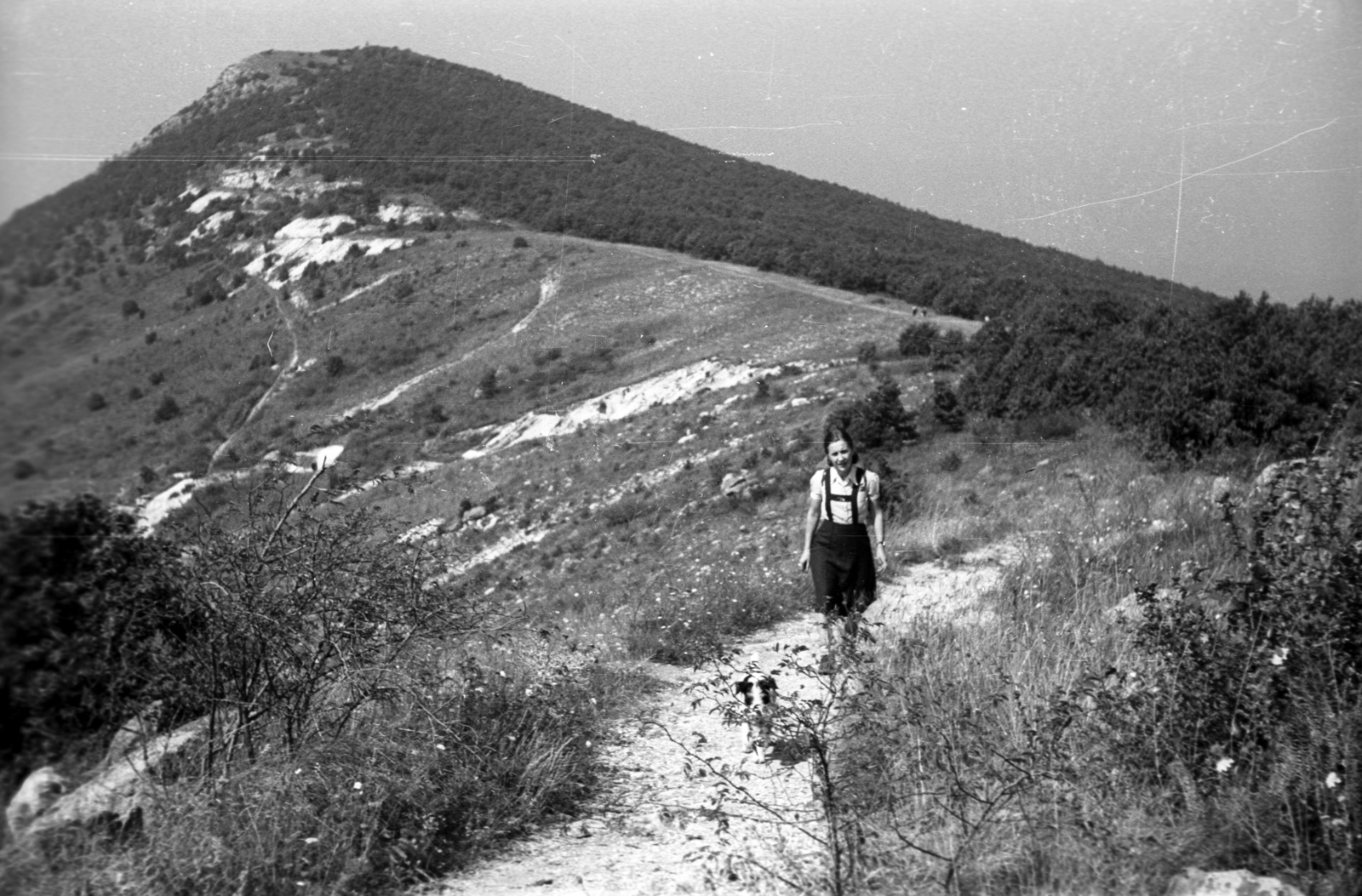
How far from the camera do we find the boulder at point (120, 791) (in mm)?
3109

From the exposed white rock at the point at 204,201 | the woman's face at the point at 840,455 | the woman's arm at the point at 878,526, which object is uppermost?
the exposed white rock at the point at 204,201

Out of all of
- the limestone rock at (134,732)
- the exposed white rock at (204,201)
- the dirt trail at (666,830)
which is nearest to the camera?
the limestone rock at (134,732)

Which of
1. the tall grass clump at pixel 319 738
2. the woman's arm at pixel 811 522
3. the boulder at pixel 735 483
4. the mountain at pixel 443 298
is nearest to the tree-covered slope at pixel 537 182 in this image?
the mountain at pixel 443 298

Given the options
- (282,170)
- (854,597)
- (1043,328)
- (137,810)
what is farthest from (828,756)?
(1043,328)

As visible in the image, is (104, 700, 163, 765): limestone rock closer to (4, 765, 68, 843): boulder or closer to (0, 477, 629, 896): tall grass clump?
(0, 477, 629, 896): tall grass clump

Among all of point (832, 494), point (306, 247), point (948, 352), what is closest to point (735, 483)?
point (948, 352)

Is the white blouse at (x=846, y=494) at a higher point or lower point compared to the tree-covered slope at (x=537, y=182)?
lower

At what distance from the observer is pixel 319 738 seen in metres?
4.12

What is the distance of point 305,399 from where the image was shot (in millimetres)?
9680

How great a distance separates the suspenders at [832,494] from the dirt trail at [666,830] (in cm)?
67

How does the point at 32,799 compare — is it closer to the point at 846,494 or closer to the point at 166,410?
the point at 166,410

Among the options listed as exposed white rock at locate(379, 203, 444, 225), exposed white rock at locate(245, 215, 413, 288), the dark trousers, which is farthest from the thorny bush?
exposed white rock at locate(379, 203, 444, 225)

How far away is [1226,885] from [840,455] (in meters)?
3.35

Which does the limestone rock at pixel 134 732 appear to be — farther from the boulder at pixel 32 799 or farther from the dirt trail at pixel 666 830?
the dirt trail at pixel 666 830
